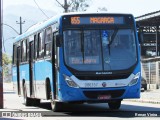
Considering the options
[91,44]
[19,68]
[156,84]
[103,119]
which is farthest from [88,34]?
[156,84]

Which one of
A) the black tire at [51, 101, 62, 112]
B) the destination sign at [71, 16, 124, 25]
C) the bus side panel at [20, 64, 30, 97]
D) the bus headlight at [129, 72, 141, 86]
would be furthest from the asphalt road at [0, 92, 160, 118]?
the destination sign at [71, 16, 124, 25]

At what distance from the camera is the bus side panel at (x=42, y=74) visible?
18.7 metres

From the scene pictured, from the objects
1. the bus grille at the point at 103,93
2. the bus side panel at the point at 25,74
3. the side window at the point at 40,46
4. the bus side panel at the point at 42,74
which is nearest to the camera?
the bus grille at the point at 103,93

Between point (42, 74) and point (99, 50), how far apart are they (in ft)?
11.6

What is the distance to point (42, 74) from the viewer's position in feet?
65.1

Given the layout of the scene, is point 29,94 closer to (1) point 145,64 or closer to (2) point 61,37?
(2) point 61,37

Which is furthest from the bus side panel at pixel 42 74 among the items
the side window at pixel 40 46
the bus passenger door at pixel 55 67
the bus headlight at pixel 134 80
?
the bus headlight at pixel 134 80

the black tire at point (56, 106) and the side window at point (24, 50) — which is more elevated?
the side window at point (24, 50)

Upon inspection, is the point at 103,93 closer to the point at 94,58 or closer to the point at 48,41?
the point at 94,58

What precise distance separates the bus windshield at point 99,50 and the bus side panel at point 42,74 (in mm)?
1676

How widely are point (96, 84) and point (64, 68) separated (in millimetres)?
1135

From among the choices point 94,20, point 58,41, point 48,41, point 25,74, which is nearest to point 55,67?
point 58,41

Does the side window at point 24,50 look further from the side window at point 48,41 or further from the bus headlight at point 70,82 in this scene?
the bus headlight at point 70,82

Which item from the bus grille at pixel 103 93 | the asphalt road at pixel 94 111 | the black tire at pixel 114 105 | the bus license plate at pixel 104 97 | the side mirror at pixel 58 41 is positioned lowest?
the asphalt road at pixel 94 111
